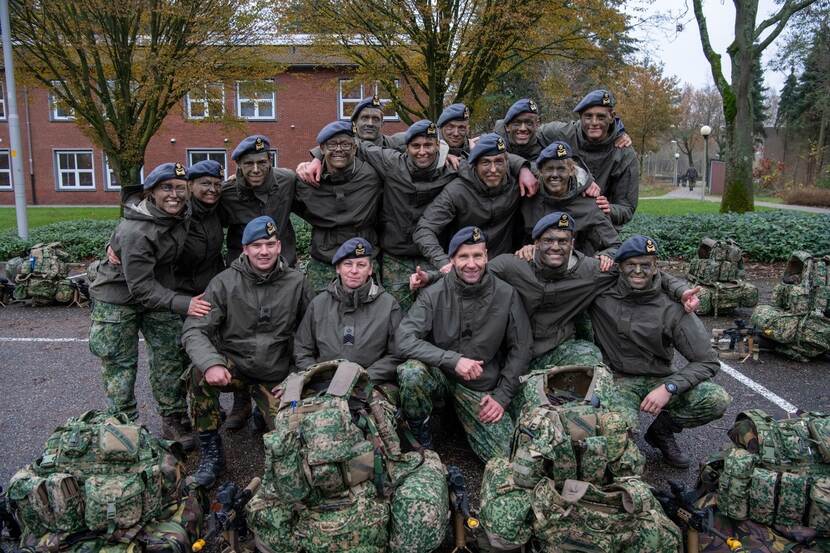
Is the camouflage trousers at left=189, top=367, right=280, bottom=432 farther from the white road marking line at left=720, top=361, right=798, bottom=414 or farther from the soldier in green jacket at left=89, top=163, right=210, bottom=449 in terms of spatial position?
the white road marking line at left=720, top=361, right=798, bottom=414

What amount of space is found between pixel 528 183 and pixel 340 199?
1594mm

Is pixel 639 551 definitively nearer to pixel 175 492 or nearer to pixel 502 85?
pixel 175 492

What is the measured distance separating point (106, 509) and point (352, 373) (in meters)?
1.38

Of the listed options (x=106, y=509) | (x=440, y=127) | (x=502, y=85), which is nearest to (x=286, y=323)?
(x=106, y=509)

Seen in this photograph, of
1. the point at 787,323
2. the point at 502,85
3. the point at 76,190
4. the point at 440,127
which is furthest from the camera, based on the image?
the point at 76,190

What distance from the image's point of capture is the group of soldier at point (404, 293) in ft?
14.3

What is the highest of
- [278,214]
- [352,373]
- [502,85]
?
[502,85]

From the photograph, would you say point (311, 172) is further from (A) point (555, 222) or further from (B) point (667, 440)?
(B) point (667, 440)

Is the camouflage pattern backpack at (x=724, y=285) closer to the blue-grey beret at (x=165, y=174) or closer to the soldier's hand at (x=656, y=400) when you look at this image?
the soldier's hand at (x=656, y=400)

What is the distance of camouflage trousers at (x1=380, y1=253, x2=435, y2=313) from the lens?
5.64 meters

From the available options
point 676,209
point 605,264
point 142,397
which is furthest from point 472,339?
point 676,209

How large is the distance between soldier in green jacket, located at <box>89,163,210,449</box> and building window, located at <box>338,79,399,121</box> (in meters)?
6.83

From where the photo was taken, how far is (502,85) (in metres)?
26.4

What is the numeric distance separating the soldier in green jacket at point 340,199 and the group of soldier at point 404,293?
0.04ft
